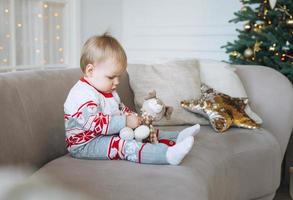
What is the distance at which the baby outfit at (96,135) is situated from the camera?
1562 millimetres

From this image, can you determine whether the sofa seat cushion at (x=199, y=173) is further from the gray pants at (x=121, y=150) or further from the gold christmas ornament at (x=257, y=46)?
the gold christmas ornament at (x=257, y=46)

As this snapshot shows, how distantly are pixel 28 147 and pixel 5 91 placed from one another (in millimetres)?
235

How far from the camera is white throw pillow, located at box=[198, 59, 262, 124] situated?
253 cm

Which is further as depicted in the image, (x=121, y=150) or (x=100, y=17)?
(x=100, y=17)

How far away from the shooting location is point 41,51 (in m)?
3.57

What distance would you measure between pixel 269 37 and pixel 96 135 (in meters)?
1.75

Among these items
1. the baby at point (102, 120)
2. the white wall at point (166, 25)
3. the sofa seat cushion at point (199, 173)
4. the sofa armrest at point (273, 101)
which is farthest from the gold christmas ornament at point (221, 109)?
the white wall at point (166, 25)

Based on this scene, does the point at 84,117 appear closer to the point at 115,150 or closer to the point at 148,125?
the point at 115,150

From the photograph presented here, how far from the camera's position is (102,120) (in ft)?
5.21

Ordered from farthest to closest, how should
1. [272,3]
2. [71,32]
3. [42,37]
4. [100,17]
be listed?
[100,17] → [71,32] → [42,37] → [272,3]

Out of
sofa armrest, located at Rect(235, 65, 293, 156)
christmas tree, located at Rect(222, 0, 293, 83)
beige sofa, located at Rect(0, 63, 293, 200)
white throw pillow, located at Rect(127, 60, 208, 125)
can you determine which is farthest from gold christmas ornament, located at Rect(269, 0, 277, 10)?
white throw pillow, located at Rect(127, 60, 208, 125)

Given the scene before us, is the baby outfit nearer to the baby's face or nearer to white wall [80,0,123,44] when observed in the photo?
the baby's face

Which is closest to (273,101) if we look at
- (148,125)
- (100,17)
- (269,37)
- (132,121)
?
(269,37)

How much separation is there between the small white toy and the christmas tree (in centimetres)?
136
